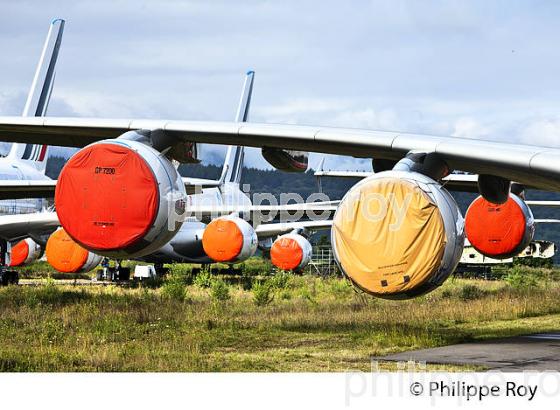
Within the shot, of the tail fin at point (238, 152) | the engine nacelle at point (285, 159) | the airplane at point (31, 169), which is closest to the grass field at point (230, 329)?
the engine nacelle at point (285, 159)

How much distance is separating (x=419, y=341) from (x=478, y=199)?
411cm

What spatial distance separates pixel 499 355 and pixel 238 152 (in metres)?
54.7

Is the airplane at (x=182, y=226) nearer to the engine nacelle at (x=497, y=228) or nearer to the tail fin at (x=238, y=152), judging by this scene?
the tail fin at (x=238, y=152)

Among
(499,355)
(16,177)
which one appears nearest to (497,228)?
(499,355)

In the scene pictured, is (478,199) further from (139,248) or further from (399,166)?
(139,248)

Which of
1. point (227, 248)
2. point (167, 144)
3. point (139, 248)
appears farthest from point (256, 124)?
point (227, 248)

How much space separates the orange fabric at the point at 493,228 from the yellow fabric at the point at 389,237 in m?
8.09

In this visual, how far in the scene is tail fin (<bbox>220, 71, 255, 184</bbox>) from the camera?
222ft

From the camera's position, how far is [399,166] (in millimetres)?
13078

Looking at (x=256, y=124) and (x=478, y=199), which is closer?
(x=256, y=124)

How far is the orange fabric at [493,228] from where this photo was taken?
67.0ft
